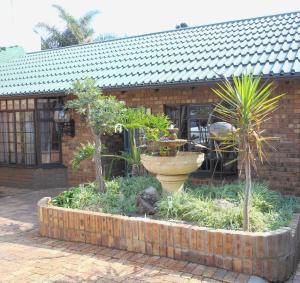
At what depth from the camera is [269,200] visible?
6164 millimetres

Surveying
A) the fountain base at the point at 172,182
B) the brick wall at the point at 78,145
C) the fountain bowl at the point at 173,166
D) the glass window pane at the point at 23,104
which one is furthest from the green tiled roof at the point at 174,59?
the fountain base at the point at 172,182

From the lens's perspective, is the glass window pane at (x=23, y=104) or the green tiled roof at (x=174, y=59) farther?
the glass window pane at (x=23, y=104)

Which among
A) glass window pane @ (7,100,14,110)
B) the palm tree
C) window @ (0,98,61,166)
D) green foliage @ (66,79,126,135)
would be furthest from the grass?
the palm tree

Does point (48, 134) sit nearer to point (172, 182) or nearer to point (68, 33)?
point (172, 182)

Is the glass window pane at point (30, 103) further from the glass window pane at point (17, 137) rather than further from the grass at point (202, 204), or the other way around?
the grass at point (202, 204)

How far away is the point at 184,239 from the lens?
504 centimetres

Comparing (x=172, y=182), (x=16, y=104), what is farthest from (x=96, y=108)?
(x=16, y=104)

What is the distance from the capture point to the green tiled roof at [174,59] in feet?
26.3

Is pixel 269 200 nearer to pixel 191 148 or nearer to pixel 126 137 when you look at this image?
pixel 191 148

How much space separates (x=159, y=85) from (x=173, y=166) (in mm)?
2538

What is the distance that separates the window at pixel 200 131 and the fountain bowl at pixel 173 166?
6.89ft

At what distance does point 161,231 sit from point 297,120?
12.1 feet

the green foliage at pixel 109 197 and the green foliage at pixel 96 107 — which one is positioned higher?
the green foliage at pixel 96 107

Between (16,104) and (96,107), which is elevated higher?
(16,104)
